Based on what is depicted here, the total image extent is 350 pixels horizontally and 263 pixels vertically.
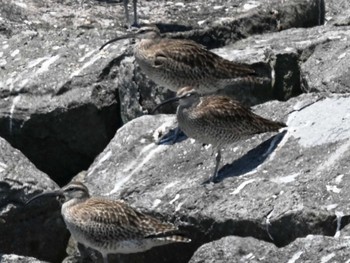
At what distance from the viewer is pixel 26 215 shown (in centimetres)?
1312

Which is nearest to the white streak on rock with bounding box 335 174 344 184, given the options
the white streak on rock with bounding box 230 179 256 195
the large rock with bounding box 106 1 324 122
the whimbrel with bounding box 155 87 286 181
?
the white streak on rock with bounding box 230 179 256 195

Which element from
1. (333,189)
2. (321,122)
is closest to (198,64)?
(321,122)

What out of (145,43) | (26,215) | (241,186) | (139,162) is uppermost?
→ (145,43)

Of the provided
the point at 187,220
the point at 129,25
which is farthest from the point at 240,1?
the point at 187,220

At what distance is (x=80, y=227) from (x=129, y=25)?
474cm

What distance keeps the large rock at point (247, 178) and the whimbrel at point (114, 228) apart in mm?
257

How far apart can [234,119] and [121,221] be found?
1.41 m

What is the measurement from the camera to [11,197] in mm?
12992

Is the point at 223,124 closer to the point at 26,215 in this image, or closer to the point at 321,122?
the point at 321,122

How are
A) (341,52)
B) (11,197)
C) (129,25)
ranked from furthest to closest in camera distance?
(129,25), (341,52), (11,197)

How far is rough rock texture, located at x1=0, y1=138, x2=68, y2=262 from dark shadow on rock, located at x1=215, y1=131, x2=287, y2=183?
1.49 metres

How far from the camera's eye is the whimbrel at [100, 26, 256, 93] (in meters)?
14.1

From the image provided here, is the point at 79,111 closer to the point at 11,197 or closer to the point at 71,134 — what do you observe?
the point at 71,134

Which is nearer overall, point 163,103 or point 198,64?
point 163,103
